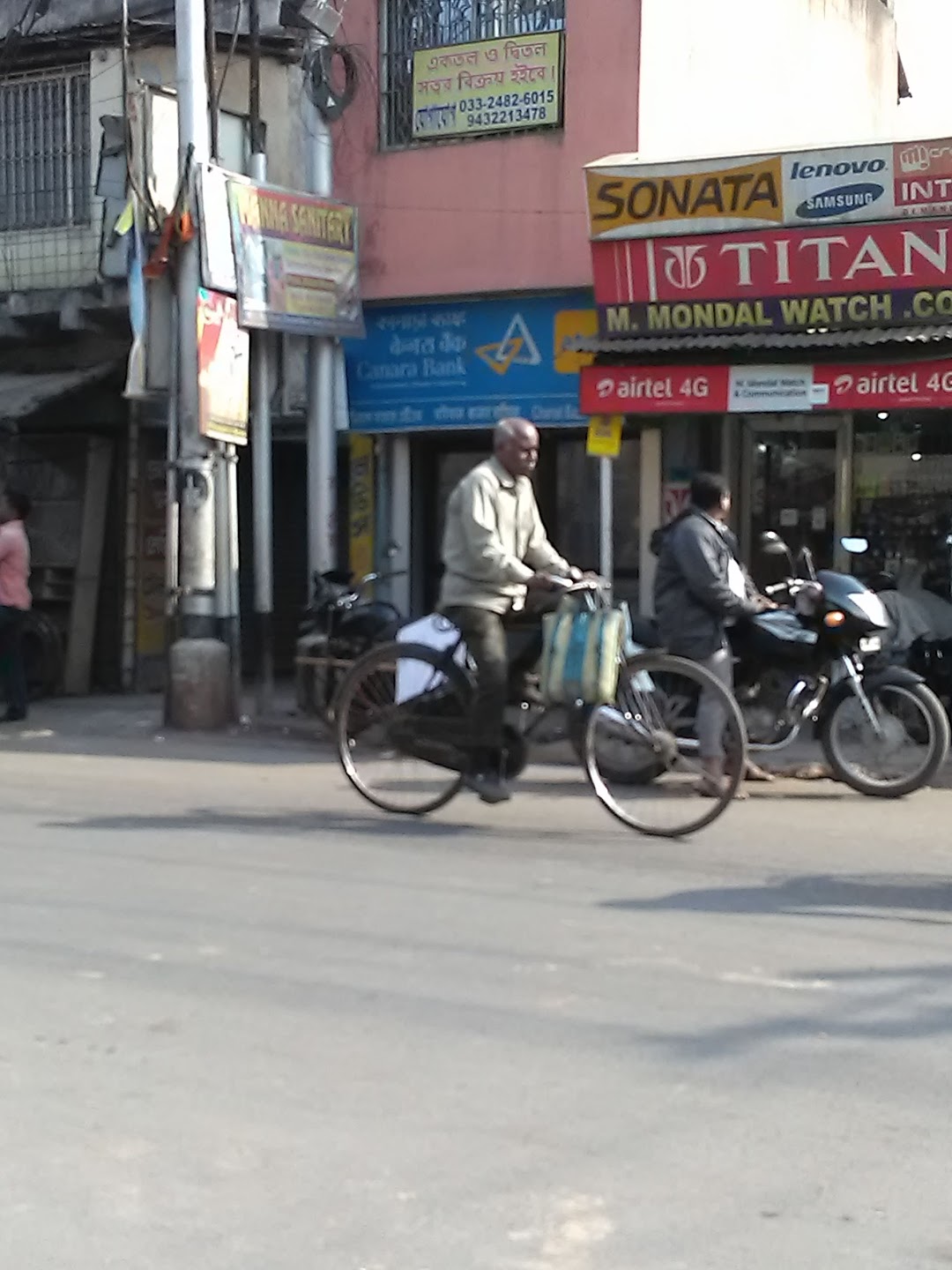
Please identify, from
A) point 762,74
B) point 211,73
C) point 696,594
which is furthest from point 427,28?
point 696,594

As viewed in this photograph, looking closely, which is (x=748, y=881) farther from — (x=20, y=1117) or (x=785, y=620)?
(x=20, y=1117)

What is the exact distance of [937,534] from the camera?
1228 cm

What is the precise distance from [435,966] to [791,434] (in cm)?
806

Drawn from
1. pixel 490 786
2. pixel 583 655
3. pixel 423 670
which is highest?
pixel 583 655

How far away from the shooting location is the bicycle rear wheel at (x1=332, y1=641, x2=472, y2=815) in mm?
7793

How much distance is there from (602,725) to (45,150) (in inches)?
365

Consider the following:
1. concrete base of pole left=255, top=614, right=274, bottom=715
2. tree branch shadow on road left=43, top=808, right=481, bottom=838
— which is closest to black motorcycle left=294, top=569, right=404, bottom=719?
concrete base of pole left=255, top=614, right=274, bottom=715

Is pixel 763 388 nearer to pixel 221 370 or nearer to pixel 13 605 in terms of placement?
pixel 221 370

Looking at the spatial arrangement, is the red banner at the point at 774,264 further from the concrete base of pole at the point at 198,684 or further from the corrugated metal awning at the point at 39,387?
the corrugated metal awning at the point at 39,387

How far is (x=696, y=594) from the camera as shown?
331 inches

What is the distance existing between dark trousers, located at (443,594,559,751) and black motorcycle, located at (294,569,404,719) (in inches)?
142

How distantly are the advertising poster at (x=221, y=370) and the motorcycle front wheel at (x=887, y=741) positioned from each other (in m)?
4.83

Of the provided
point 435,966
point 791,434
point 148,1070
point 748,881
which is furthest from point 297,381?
point 148,1070

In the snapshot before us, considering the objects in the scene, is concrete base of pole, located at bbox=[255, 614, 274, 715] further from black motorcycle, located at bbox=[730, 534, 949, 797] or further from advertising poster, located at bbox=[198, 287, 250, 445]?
black motorcycle, located at bbox=[730, 534, 949, 797]
